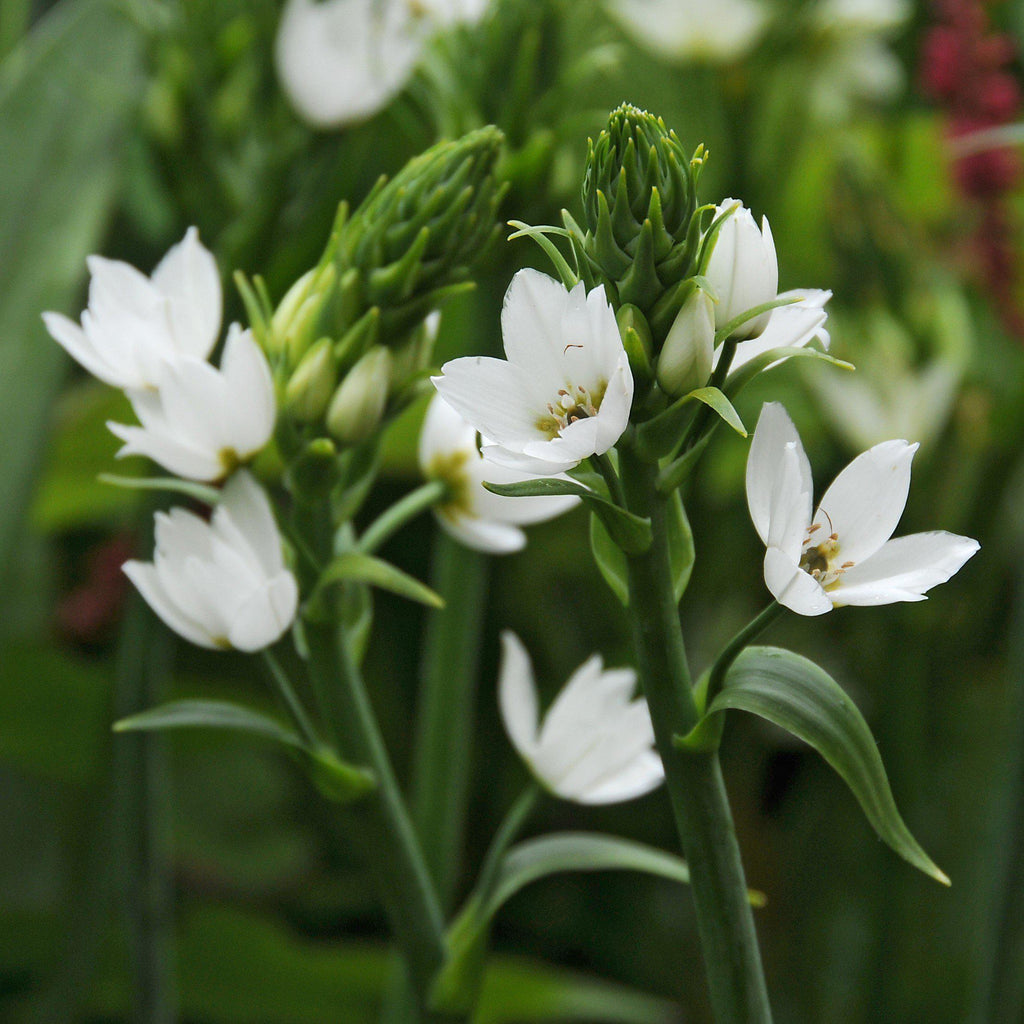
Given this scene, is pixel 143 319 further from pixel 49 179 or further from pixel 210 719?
pixel 49 179

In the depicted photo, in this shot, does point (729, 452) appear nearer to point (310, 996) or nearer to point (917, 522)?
point (917, 522)

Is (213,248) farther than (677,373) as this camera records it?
Yes

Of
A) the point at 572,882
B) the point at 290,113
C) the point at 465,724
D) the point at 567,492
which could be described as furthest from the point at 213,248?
the point at 572,882

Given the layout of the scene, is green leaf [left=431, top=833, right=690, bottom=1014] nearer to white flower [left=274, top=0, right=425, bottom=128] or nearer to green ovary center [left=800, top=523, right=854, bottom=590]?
green ovary center [left=800, top=523, right=854, bottom=590]

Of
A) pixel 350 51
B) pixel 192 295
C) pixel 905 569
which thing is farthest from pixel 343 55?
pixel 905 569

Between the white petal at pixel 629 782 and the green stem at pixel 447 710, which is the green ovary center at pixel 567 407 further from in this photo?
the green stem at pixel 447 710

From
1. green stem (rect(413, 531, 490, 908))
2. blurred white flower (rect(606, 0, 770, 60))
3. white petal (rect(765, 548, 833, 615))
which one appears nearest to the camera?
white petal (rect(765, 548, 833, 615))

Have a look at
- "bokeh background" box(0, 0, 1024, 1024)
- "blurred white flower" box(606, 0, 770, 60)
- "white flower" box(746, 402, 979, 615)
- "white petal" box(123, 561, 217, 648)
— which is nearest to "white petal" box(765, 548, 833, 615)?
"white flower" box(746, 402, 979, 615)
